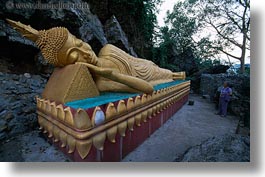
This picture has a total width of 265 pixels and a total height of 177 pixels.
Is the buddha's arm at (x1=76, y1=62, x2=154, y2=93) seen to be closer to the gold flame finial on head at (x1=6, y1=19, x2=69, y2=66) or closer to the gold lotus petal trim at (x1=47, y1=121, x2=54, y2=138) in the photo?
the gold flame finial on head at (x1=6, y1=19, x2=69, y2=66)

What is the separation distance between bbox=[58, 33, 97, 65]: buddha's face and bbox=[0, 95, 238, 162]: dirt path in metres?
0.52

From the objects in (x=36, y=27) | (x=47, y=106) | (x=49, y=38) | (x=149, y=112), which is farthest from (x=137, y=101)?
(x=36, y=27)

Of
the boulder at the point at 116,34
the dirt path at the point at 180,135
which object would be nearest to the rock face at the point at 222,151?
the dirt path at the point at 180,135

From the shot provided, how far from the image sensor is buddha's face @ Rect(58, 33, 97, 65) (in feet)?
3.52

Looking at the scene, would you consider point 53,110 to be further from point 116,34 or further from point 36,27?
point 116,34

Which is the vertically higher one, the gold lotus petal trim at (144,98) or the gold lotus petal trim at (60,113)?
the gold lotus petal trim at (144,98)

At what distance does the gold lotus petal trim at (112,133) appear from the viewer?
0.89m

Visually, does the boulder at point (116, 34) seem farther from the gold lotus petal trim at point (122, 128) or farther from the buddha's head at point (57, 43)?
the gold lotus petal trim at point (122, 128)

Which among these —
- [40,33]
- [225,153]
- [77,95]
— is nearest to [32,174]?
[77,95]

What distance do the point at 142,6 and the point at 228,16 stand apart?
83cm

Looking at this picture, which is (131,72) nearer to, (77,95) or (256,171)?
(77,95)

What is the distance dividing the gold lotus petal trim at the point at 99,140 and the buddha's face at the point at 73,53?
0.49 metres

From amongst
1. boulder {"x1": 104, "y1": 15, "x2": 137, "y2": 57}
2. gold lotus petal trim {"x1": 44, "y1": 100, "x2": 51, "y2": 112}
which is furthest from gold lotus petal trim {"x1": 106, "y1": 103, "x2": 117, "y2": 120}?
boulder {"x1": 104, "y1": 15, "x2": 137, "y2": 57}

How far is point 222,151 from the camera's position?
103cm
